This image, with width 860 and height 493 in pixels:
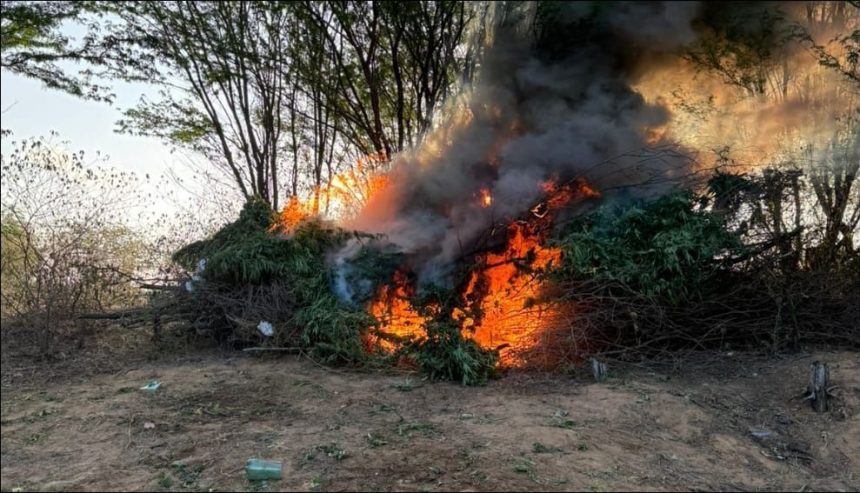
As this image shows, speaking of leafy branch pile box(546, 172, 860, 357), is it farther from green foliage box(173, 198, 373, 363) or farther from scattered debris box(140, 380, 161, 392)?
scattered debris box(140, 380, 161, 392)

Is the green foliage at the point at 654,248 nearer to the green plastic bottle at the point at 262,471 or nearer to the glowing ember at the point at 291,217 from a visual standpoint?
the glowing ember at the point at 291,217

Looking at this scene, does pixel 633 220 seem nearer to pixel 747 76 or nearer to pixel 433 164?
pixel 747 76

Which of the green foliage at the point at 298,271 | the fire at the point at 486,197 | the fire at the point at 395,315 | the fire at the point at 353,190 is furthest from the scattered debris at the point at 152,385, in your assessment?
the fire at the point at 486,197

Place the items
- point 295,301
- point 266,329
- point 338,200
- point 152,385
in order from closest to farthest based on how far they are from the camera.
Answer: point 152,385, point 266,329, point 295,301, point 338,200

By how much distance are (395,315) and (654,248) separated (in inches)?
126

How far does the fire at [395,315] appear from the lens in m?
6.60

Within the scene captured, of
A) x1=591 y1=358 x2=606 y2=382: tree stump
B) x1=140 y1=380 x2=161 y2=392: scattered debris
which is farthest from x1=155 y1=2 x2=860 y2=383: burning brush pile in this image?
x1=140 y1=380 x2=161 y2=392: scattered debris

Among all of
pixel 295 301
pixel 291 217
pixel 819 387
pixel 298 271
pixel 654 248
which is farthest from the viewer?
pixel 291 217

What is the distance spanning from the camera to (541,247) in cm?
680

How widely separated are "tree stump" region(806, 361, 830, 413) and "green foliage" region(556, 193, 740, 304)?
147 cm

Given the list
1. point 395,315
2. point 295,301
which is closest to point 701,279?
point 395,315

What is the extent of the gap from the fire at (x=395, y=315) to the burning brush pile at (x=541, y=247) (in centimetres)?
2

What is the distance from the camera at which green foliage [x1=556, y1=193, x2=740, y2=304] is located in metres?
6.13

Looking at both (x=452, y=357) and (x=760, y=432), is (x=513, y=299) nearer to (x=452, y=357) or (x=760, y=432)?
(x=452, y=357)
